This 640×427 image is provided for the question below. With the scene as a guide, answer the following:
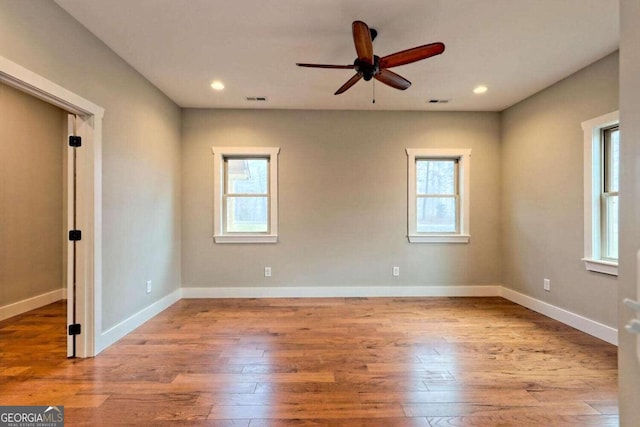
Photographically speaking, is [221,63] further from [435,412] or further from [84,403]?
[435,412]

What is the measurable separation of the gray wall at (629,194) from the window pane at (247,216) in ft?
13.0

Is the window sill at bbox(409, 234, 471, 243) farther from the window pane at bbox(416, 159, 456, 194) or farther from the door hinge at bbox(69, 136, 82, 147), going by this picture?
the door hinge at bbox(69, 136, 82, 147)

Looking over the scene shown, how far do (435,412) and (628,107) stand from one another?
5.95 ft

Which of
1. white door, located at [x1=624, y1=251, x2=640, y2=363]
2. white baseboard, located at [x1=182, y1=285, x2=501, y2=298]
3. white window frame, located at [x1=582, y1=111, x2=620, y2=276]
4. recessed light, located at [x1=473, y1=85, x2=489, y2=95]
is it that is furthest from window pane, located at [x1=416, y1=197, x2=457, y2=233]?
white door, located at [x1=624, y1=251, x2=640, y2=363]

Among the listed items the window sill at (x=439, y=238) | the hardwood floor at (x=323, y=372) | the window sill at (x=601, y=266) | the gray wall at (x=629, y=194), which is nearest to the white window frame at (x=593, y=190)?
the window sill at (x=601, y=266)

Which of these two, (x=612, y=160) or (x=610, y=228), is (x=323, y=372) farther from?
(x=612, y=160)

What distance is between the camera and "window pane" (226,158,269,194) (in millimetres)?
4551

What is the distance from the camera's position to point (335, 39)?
270 cm

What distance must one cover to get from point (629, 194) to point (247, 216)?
162 inches

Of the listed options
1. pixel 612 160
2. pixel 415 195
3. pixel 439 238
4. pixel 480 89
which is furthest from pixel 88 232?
pixel 612 160

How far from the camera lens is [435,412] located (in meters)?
1.88

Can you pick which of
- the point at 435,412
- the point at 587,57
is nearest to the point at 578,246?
the point at 587,57

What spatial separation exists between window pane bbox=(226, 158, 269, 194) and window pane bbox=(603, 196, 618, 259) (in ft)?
13.2

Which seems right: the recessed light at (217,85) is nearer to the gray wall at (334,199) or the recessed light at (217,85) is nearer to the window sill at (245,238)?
the gray wall at (334,199)
